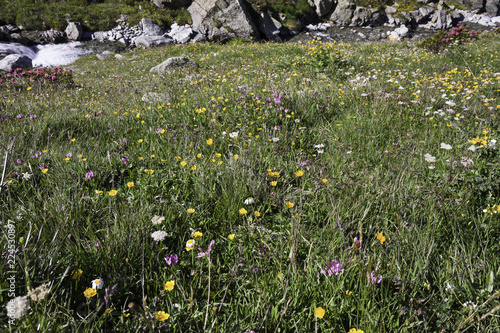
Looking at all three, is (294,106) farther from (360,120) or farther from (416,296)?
(416,296)

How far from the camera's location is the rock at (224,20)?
76.2 feet

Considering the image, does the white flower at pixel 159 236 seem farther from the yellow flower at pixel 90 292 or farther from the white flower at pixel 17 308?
the white flower at pixel 17 308

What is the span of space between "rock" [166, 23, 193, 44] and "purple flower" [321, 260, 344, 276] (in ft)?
78.3

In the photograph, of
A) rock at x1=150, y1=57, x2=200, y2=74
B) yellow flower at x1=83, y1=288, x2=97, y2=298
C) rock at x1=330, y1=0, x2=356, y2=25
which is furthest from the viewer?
rock at x1=330, y1=0, x2=356, y2=25

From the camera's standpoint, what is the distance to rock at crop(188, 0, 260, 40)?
23.2 meters

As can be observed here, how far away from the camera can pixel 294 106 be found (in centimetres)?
402

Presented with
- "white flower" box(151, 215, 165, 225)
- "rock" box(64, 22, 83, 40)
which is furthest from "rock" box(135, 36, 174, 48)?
"white flower" box(151, 215, 165, 225)

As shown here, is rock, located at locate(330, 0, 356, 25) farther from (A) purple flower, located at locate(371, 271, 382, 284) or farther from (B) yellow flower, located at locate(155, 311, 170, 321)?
(B) yellow flower, located at locate(155, 311, 170, 321)

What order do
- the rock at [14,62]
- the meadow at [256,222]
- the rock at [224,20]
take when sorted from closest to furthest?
1. the meadow at [256,222]
2. the rock at [14,62]
3. the rock at [224,20]

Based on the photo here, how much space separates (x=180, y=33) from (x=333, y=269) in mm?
26043

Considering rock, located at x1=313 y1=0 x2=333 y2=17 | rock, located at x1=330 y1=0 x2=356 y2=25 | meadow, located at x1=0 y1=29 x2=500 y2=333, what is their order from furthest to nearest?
1. rock, located at x1=313 y1=0 x2=333 y2=17
2. rock, located at x1=330 y1=0 x2=356 y2=25
3. meadow, located at x1=0 y1=29 x2=500 y2=333

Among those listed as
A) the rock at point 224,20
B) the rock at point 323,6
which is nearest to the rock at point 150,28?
the rock at point 224,20

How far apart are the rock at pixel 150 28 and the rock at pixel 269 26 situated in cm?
937

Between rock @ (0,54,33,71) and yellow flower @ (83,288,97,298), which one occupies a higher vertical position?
rock @ (0,54,33,71)
